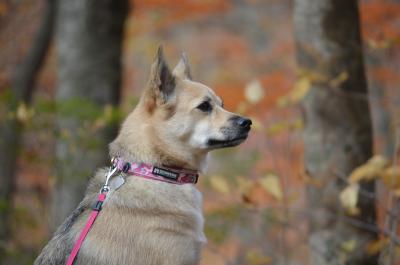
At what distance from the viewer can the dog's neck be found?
382 cm

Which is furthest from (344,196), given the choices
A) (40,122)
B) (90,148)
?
(40,122)

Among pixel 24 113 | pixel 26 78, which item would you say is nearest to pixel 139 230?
pixel 24 113

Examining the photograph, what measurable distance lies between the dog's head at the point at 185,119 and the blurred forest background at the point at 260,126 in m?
0.88

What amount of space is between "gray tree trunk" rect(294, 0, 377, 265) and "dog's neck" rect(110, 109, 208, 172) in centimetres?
158

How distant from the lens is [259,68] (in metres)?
15.4

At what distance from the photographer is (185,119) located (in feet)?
13.2

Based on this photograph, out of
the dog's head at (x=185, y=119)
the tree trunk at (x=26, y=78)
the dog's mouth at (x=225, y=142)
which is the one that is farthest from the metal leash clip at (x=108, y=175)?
the tree trunk at (x=26, y=78)

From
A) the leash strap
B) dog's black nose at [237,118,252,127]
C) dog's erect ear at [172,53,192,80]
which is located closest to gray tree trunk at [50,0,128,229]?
dog's erect ear at [172,53,192,80]

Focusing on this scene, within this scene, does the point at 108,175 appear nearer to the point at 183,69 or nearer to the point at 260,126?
the point at 183,69

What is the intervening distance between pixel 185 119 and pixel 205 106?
0.18 meters

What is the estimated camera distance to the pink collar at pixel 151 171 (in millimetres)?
3760

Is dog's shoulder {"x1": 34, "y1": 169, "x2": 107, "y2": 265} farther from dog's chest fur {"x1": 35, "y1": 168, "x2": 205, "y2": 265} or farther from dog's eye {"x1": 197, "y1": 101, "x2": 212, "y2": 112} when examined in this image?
dog's eye {"x1": 197, "y1": 101, "x2": 212, "y2": 112}

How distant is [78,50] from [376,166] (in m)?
4.64

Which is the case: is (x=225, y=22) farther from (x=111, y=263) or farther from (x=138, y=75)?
(x=111, y=263)
